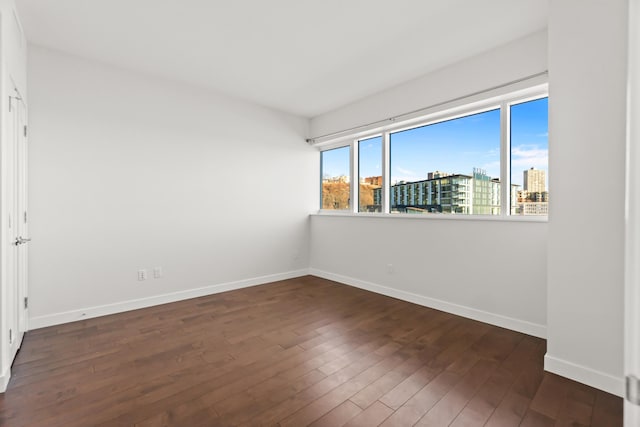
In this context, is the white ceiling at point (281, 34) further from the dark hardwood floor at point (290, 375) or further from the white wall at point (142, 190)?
the dark hardwood floor at point (290, 375)

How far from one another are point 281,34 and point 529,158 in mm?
2623

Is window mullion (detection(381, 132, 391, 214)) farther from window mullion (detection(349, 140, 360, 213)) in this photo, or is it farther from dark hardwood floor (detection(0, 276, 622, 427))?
dark hardwood floor (detection(0, 276, 622, 427))

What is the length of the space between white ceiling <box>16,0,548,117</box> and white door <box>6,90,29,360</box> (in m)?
0.85

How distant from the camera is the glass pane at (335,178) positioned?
15.9 ft

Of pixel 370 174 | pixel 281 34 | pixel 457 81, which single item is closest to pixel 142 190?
pixel 281 34

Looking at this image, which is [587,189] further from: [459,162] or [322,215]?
[322,215]

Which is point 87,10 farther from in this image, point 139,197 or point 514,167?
point 514,167

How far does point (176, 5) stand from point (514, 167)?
3352 millimetres

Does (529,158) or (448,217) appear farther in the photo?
(448,217)

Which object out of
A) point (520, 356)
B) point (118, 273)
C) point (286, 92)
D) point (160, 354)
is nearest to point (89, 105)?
point (118, 273)

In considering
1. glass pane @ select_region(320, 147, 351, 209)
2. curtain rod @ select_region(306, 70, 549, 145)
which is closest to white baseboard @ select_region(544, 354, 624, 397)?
curtain rod @ select_region(306, 70, 549, 145)

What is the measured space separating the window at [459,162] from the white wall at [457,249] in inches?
8.4

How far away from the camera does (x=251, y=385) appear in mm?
1956

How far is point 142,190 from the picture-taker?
3471mm
